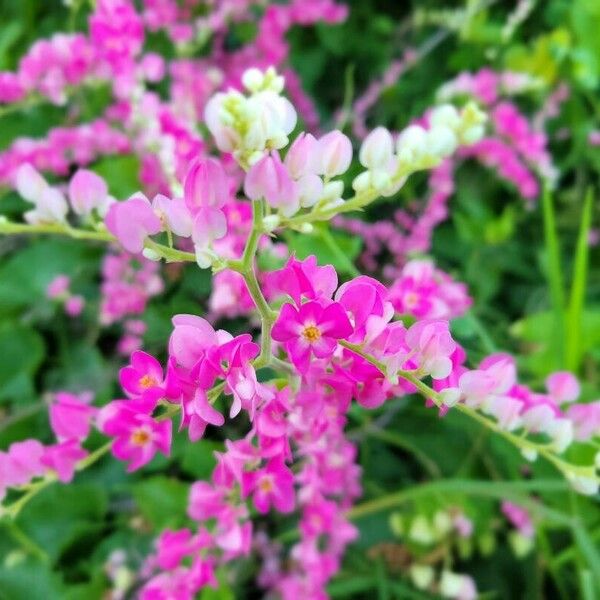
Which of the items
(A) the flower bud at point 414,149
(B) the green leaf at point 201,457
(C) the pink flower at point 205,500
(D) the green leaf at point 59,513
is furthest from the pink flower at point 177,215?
(D) the green leaf at point 59,513

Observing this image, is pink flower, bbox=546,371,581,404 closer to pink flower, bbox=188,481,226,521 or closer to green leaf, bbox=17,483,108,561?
pink flower, bbox=188,481,226,521

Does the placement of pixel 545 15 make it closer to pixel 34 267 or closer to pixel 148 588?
pixel 34 267

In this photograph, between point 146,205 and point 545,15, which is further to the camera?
point 545,15

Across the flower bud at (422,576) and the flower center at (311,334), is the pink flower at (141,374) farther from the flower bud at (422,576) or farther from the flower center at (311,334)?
the flower bud at (422,576)

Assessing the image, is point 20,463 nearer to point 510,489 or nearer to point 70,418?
point 70,418

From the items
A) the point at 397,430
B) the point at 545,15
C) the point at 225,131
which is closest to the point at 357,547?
the point at 397,430

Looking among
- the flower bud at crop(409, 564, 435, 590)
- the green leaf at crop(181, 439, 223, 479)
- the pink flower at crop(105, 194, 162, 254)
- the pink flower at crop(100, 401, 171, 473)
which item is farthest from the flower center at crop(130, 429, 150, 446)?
the flower bud at crop(409, 564, 435, 590)
